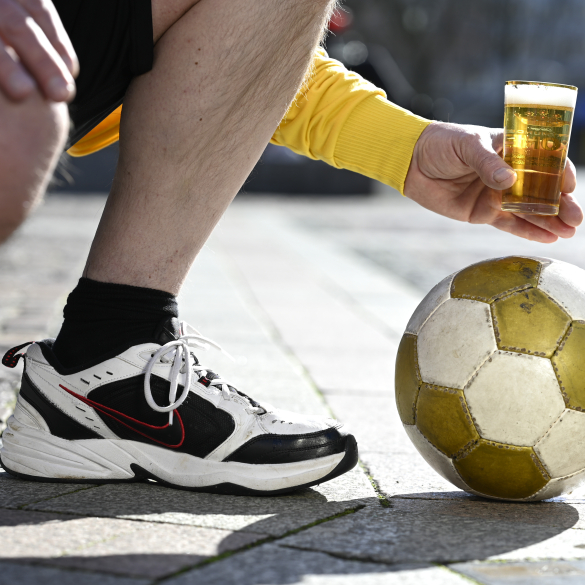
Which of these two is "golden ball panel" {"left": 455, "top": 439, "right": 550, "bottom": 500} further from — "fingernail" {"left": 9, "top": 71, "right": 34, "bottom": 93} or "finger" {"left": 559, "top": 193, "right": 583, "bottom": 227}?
"fingernail" {"left": 9, "top": 71, "right": 34, "bottom": 93}

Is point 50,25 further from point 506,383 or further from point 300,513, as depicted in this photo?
point 506,383

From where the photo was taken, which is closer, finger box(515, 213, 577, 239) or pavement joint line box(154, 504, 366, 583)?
pavement joint line box(154, 504, 366, 583)

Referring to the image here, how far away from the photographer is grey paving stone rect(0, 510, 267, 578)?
137cm

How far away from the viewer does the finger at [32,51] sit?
4.17 feet

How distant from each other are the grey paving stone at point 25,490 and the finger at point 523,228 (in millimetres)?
1296

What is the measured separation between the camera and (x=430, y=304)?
2.01m

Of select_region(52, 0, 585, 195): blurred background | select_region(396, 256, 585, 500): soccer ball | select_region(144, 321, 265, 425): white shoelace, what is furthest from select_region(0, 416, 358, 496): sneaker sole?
select_region(52, 0, 585, 195): blurred background

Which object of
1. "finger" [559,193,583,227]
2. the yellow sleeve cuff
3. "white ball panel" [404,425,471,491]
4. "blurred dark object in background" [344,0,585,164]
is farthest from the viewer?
"blurred dark object in background" [344,0,585,164]

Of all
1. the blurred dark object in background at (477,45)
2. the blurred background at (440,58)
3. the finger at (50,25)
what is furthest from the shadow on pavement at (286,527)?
the blurred dark object in background at (477,45)

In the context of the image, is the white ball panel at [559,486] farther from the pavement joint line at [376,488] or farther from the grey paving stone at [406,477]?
the pavement joint line at [376,488]

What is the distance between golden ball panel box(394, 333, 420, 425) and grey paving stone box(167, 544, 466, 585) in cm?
58

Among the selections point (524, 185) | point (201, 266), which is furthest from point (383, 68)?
point (524, 185)

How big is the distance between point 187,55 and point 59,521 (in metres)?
1.03

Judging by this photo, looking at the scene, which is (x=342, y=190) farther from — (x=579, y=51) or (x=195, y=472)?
(x=579, y=51)
